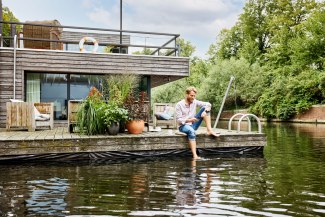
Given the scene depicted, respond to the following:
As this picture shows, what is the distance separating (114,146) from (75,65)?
553 cm

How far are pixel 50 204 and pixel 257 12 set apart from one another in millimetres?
46487

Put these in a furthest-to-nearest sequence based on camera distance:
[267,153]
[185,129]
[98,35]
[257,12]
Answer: [257,12] → [98,35] → [267,153] → [185,129]

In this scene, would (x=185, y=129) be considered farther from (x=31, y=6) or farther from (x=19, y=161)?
(x=31, y=6)

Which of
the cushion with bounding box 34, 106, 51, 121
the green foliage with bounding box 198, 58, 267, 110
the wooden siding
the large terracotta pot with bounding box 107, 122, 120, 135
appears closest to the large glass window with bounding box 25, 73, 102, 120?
the cushion with bounding box 34, 106, 51, 121

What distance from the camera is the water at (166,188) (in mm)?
3789

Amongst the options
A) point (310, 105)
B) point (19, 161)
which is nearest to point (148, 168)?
point (19, 161)

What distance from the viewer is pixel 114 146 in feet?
25.2

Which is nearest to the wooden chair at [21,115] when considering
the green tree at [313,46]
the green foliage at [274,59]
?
the green foliage at [274,59]

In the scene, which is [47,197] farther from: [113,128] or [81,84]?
[81,84]

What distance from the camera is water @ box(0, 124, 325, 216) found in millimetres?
3789

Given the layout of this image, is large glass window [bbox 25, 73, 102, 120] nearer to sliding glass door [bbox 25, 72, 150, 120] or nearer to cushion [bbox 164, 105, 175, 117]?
sliding glass door [bbox 25, 72, 150, 120]

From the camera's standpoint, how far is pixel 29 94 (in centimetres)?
1255

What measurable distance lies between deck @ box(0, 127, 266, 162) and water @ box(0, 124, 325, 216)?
36 centimetres

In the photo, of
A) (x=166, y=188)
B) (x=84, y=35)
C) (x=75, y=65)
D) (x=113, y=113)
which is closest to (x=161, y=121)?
(x=113, y=113)
